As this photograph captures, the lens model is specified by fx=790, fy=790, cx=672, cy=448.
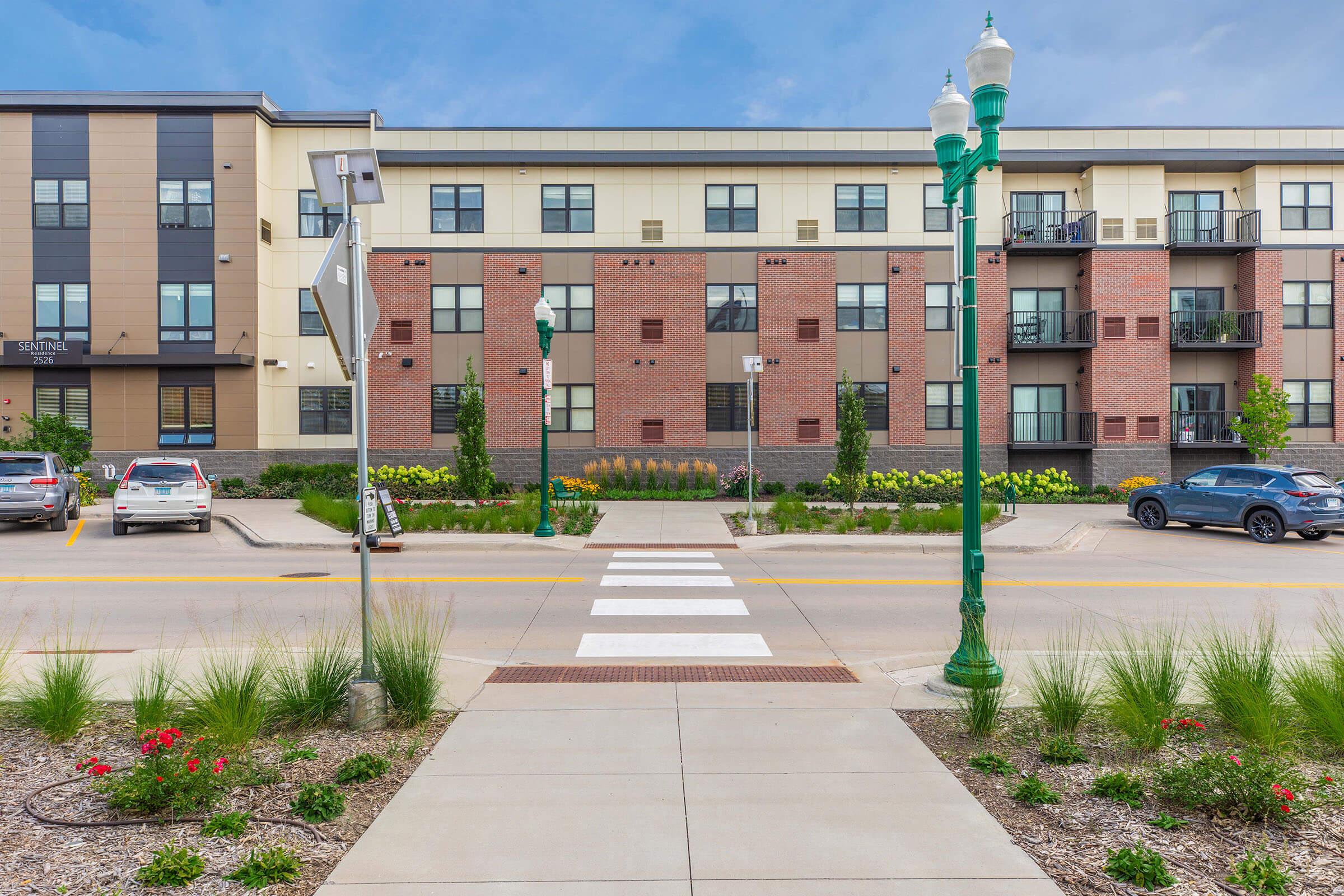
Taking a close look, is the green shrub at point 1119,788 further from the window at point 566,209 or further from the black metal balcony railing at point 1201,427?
the black metal balcony railing at point 1201,427

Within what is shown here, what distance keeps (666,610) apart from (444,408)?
21.1m

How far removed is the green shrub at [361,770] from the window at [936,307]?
27.6 metres

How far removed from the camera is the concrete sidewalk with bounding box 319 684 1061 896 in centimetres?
358

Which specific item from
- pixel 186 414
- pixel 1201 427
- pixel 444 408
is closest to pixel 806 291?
pixel 444 408

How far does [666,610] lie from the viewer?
9906mm

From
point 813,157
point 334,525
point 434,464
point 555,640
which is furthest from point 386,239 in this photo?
point 555,640

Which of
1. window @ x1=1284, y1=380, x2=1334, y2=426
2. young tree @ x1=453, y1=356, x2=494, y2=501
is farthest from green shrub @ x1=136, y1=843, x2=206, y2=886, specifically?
window @ x1=1284, y1=380, x2=1334, y2=426

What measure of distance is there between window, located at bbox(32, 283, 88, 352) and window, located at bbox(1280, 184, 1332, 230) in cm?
4320

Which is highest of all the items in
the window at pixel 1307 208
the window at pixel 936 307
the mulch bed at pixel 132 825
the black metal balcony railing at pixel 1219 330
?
the window at pixel 1307 208

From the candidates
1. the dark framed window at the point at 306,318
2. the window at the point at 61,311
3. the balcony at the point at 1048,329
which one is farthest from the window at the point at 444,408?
the balcony at the point at 1048,329

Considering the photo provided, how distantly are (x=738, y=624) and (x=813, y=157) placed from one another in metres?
23.6

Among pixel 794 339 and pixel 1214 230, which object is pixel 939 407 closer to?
pixel 794 339

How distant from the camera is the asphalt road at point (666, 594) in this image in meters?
8.43

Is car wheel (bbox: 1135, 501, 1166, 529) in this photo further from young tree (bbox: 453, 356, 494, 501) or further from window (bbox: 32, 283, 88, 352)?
window (bbox: 32, 283, 88, 352)
